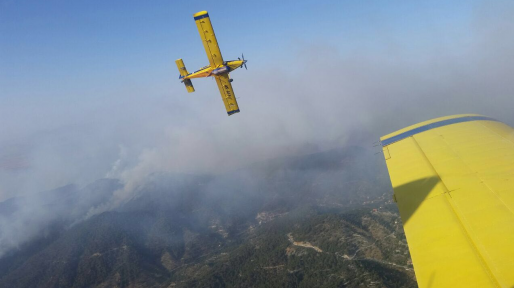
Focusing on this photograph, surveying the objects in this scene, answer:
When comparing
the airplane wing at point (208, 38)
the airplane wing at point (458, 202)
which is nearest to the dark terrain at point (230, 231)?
the airplane wing at point (458, 202)

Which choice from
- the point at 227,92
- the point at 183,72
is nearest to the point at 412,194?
the point at 227,92

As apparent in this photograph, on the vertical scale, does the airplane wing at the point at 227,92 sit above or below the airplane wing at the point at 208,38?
below

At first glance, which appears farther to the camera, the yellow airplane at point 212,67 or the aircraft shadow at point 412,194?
the yellow airplane at point 212,67

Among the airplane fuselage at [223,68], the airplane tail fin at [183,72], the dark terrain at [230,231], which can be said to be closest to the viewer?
the dark terrain at [230,231]

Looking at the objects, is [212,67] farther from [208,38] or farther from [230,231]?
[230,231]

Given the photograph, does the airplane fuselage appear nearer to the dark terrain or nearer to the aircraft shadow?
the dark terrain

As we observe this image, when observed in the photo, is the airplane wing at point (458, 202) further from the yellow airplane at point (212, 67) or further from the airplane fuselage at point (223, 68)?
the yellow airplane at point (212, 67)

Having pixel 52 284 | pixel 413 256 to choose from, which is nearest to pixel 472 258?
pixel 413 256
